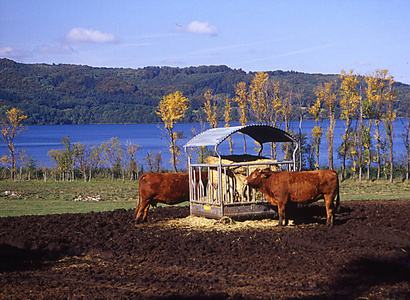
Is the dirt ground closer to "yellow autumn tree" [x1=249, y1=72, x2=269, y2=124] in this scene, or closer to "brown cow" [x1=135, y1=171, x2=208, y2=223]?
"brown cow" [x1=135, y1=171, x2=208, y2=223]

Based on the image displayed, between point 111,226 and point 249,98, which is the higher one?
point 249,98

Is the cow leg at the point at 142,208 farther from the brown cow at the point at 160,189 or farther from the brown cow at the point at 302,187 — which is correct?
the brown cow at the point at 302,187

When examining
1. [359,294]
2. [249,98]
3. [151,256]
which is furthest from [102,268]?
[249,98]

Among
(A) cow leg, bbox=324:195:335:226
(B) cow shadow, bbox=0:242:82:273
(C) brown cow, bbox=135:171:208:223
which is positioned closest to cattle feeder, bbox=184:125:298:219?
(C) brown cow, bbox=135:171:208:223

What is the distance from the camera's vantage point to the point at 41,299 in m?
7.23

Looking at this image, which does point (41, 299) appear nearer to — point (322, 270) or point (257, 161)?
point (322, 270)

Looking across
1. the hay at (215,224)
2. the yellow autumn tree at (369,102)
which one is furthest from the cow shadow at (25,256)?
the yellow autumn tree at (369,102)

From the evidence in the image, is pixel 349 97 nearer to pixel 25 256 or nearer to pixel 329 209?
pixel 329 209

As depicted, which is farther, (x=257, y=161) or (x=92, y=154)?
(x=92, y=154)

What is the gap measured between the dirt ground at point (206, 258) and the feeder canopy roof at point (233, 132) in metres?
2.33

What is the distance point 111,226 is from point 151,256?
3958 mm

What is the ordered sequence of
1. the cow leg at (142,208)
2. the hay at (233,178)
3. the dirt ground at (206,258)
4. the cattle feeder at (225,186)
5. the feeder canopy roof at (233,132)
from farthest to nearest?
the cow leg at (142,208), the hay at (233,178), the feeder canopy roof at (233,132), the cattle feeder at (225,186), the dirt ground at (206,258)

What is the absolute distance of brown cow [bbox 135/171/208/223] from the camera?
14.7 metres

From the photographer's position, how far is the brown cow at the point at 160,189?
48.2ft
